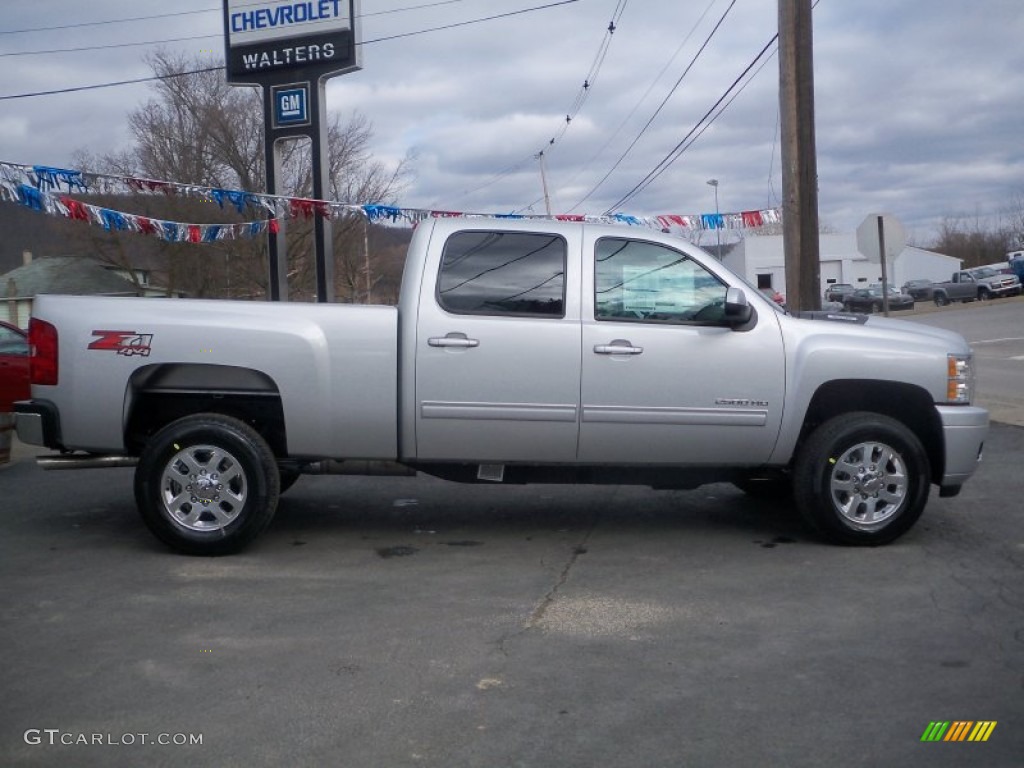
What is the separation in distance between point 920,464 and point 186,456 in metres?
Answer: 4.56

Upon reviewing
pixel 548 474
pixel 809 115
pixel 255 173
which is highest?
pixel 255 173

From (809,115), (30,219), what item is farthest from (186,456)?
(30,219)

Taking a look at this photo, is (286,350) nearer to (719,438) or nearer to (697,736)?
(719,438)

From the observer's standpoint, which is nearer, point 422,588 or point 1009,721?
point 1009,721

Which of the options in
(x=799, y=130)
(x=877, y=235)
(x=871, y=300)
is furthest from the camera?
(x=871, y=300)

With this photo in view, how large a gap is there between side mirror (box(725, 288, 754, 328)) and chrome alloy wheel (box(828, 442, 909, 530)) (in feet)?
3.48

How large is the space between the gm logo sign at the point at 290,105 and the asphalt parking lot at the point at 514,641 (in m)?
8.40

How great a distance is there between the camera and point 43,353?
22.4 feet

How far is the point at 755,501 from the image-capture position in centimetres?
862

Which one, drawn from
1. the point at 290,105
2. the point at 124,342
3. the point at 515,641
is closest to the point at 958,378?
the point at 515,641

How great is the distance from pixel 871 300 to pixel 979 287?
5999 millimetres

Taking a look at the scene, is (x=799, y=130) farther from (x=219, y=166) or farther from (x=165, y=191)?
(x=219, y=166)

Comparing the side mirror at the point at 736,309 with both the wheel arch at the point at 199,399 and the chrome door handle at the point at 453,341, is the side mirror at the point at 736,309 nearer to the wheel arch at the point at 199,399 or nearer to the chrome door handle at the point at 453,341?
the chrome door handle at the point at 453,341

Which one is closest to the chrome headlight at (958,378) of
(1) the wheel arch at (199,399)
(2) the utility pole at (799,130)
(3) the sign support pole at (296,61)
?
(1) the wheel arch at (199,399)
